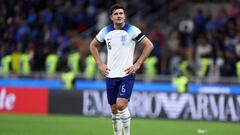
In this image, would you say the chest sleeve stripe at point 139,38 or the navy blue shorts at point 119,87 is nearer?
the navy blue shorts at point 119,87

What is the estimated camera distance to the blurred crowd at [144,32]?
26938 mm

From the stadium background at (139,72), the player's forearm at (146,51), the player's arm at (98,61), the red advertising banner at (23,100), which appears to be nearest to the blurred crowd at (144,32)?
the stadium background at (139,72)

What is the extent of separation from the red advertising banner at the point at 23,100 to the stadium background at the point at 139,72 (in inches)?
1.3

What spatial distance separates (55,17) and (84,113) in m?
8.47

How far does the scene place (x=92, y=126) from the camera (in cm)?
1964

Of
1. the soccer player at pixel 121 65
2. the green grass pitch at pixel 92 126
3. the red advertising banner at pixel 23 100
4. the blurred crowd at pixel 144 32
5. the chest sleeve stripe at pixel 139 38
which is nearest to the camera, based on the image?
the soccer player at pixel 121 65

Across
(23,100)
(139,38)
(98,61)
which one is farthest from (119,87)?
(23,100)

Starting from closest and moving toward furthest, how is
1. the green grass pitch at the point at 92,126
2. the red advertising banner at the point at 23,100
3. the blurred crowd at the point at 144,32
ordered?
the green grass pitch at the point at 92,126 < the red advertising banner at the point at 23,100 < the blurred crowd at the point at 144,32

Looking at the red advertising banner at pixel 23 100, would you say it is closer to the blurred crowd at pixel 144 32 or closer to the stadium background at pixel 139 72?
the stadium background at pixel 139 72

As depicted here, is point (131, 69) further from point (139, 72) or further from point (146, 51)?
point (139, 72)

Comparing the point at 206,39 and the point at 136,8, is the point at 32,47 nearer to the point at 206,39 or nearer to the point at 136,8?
the point at 136,8

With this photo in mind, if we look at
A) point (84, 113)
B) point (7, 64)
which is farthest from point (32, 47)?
point (84, 113)

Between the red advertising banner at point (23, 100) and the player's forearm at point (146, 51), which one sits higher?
the player's forearm at point (146, 51)

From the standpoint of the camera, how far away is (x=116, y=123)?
13852mm
